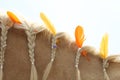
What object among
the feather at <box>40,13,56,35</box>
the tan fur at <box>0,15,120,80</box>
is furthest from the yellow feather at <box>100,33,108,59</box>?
the feather at <box>40,13,56,35</box>

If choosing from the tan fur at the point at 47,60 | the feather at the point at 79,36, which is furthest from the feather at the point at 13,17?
the feather at the point at 79,36

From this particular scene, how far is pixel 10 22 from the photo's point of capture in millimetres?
664

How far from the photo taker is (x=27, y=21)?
26.7 inches

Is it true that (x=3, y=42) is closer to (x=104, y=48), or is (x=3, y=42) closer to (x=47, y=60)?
(x=47, y=60)

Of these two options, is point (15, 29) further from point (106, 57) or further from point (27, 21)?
point (106, 57)

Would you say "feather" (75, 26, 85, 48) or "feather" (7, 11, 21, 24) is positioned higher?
"feather" (7, 11, 21, 24)

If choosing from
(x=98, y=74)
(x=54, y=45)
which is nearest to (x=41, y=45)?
(x=54, y=45)

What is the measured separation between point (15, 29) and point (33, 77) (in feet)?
0.35

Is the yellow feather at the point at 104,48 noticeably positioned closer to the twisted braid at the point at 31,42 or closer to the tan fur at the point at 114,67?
the tan fur at the point at 114,67

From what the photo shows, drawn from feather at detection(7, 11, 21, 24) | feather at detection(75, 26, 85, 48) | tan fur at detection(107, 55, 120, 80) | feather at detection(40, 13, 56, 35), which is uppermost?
feather at detection(7, 11, 21, 24)

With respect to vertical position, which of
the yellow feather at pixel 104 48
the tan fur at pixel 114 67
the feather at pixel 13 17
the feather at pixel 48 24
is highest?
the feather at pixel 13 17

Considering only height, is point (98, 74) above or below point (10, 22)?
below

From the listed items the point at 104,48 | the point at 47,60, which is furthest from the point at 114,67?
the point at 47,60

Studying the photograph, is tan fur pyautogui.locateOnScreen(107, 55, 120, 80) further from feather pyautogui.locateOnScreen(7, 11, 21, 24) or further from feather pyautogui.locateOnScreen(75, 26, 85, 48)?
feather pyautogui.locateOnScreen(7, 11, 21, 24)
